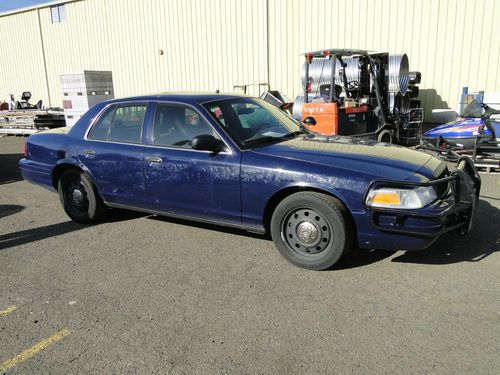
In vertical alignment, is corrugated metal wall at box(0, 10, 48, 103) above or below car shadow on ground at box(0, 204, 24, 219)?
above

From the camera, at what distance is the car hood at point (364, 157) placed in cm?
367

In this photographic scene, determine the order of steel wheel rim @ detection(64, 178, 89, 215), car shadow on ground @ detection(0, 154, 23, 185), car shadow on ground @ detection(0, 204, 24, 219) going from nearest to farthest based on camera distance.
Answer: steel wheel rim @ detection(64, 178, 89, 215)
car shadow on ground @ detection(0, 204, 24, 219)
car shadow on ground @ detection(0, 154, 23, 185)

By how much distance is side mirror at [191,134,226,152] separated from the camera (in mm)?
4105

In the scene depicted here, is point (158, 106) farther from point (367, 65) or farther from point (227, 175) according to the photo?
point (367, 65)

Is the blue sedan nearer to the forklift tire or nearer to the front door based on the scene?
the front door

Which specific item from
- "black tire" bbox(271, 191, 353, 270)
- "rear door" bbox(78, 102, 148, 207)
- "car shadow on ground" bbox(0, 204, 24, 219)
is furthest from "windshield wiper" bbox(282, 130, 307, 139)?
"car shadow on ground" bbox(0, 204, 24, 219)

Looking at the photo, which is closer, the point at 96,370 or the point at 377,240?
the point at 96,370

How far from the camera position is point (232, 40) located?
1577cm

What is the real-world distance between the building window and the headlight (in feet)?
68.9

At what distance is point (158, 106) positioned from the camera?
4770 millimetres

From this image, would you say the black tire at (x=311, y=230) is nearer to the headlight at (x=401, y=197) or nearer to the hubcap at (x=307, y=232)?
the hubcap at (x=307, y=232)

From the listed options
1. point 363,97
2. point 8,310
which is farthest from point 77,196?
point 363,97

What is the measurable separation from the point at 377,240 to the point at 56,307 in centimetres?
268

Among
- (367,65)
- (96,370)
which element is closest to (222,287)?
(96,370)
